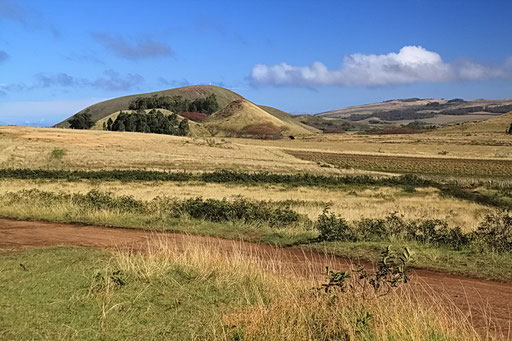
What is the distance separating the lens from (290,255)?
14008mm

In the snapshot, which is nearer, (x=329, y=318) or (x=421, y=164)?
(x=329, y=318)

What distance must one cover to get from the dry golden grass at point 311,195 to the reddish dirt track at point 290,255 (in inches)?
526

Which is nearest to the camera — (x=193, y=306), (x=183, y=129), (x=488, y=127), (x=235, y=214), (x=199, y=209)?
(x=193, y=306)

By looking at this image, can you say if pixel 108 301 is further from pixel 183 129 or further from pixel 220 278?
pixel 183 129

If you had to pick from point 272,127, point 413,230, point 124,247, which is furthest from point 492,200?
point 272,127

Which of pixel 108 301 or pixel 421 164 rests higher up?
pixel 108 301

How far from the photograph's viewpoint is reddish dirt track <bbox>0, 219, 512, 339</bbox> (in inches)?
351

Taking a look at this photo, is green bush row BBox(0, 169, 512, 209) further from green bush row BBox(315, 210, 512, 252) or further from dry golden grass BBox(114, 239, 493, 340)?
dry golden grass BBox(114, 239, 493, 340)

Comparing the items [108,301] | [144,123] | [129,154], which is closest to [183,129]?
[144,123]

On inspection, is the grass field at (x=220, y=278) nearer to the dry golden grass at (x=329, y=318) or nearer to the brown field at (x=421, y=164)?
the dry golden grass at (x=329, y=318)

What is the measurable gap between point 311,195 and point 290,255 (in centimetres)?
2695

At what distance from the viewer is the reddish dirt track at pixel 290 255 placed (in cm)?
893

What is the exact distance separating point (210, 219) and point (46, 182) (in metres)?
28.0

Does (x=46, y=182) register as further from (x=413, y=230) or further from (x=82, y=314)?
(x=82, y=314)
